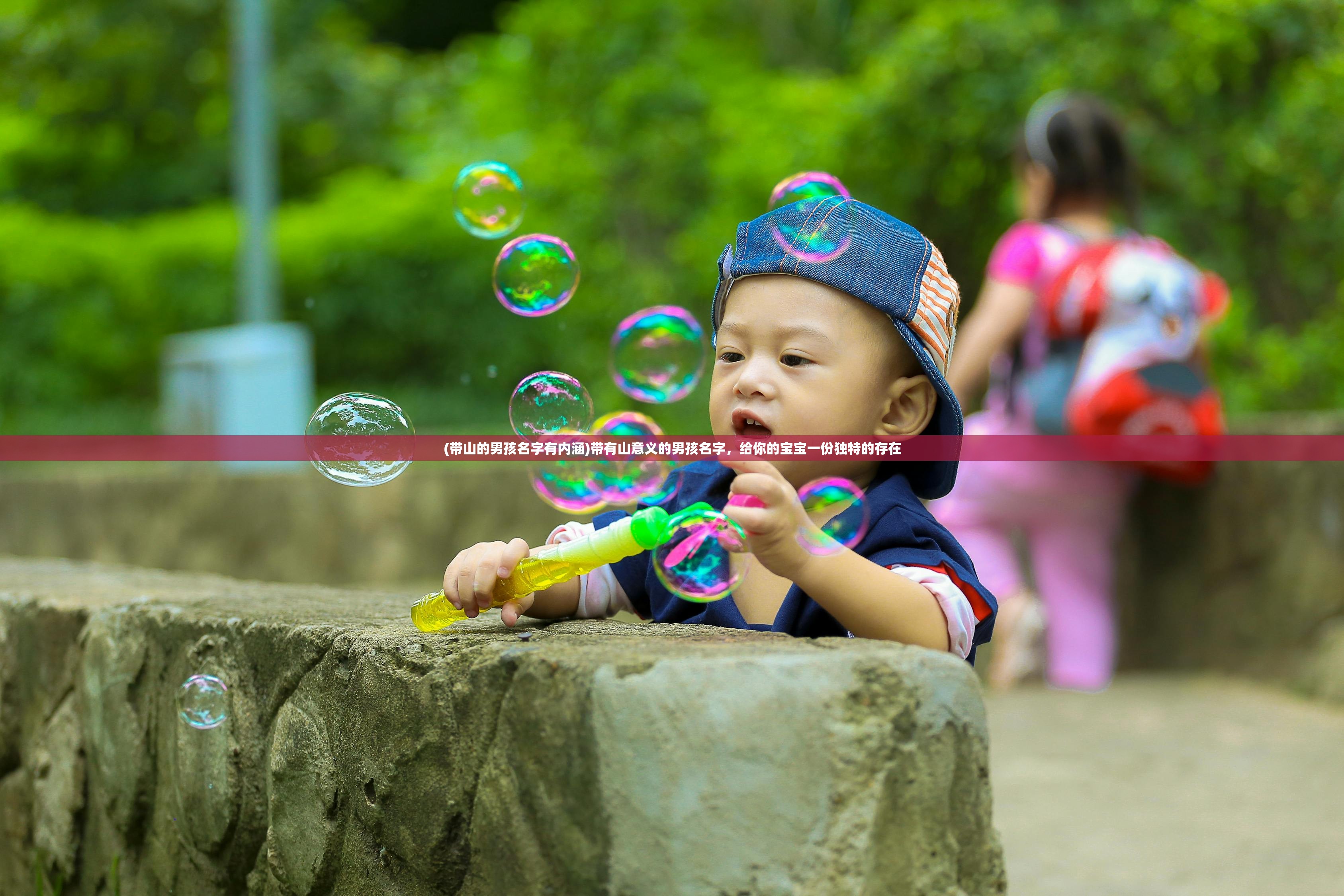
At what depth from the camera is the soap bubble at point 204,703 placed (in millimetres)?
1787

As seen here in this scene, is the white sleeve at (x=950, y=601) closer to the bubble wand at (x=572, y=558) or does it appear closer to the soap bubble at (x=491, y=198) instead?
the bubble wand at (x=572, y=558)

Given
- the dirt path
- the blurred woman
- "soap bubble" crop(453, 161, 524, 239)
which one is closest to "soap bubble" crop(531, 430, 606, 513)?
"soap bubble" crop(453, 161, 524, 239)

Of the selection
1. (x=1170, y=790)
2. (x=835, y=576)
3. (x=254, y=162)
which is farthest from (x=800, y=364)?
(x=254, y=162)

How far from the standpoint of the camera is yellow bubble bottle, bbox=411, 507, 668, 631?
146 cm

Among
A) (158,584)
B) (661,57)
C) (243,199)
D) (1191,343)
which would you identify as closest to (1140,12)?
(1191,343)

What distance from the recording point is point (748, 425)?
165 centimetres

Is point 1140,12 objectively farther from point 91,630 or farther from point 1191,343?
point 91,630

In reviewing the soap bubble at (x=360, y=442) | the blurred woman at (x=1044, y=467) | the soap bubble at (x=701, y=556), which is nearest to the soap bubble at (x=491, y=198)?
the soap bubble at (x=360, y=442)

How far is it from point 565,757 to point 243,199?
7.54 meters

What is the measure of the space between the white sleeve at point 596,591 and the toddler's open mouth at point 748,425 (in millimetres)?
227

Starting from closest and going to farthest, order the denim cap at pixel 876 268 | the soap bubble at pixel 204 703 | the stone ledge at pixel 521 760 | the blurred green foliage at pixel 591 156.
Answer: the stone ledge at pixel 521 760 < the denim cap at pixel 876 268 < the soap bubble at pixel 204 703 < the blurred green foliage at pixel 591 156

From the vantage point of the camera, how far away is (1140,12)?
Answer: 6.49 meters

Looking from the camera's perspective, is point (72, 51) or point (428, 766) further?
point (72, 51)
